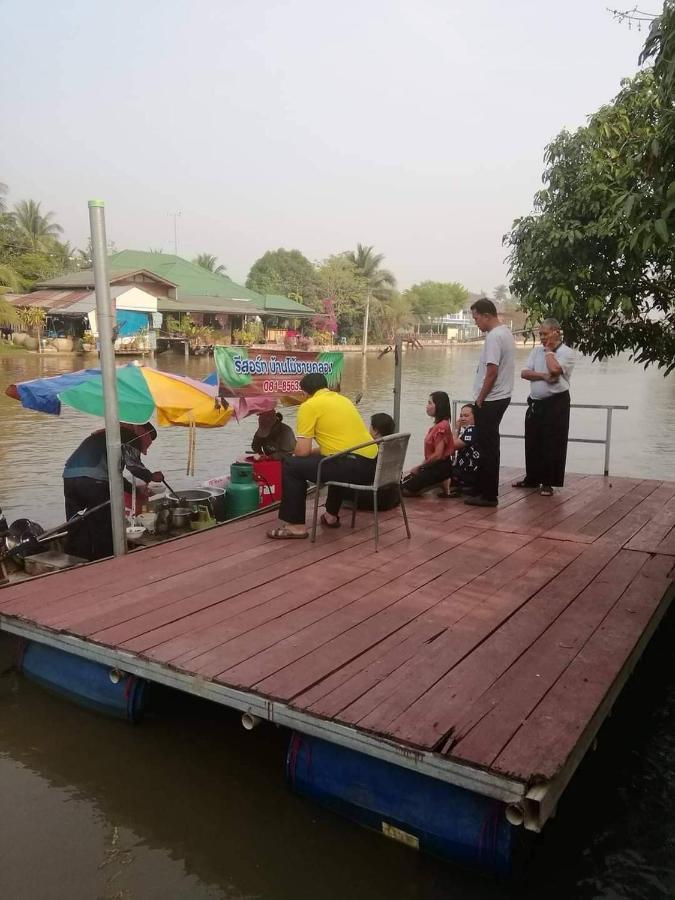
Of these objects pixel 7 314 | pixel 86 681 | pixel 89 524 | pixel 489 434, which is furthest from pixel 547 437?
pixel 7 314

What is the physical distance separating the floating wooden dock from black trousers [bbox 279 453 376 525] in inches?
10.8

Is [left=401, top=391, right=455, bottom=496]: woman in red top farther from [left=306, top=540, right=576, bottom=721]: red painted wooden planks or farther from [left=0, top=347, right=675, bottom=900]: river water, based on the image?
[left=0, top=347, right=675, bottom=900]: river water

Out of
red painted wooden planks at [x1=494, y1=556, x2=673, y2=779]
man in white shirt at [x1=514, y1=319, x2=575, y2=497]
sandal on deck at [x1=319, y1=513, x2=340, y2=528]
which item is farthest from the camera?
man in white shirt at [x1=514, y1=319, x2=575, y2=497]

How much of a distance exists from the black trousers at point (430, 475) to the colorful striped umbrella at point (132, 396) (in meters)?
1.94

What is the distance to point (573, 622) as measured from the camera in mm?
3754

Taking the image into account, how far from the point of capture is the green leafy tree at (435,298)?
8467 centimetres

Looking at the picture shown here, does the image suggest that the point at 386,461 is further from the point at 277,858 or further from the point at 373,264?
the point at 373,264

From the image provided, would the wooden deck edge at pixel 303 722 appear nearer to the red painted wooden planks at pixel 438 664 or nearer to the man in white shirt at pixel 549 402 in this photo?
the red painted wooden planks at pixel 438 664

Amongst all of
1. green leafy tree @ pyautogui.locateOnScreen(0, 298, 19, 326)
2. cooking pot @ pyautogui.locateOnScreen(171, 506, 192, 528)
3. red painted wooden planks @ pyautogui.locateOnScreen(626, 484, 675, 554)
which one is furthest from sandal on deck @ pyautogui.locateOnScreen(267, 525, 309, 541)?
green leafy tree @ pyautogui.locateOnScreen(0, 298, 19, 326)

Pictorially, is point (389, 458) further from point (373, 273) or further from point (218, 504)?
point (373, 273)

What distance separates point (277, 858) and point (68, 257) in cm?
5477

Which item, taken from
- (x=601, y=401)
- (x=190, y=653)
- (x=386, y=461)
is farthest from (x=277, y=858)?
(x=601, y=401)

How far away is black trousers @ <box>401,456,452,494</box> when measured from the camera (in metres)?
6.47

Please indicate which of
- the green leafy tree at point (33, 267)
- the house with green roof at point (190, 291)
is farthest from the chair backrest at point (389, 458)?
the green leafy tree at point (33, 267)
